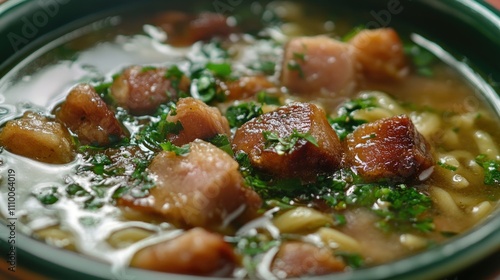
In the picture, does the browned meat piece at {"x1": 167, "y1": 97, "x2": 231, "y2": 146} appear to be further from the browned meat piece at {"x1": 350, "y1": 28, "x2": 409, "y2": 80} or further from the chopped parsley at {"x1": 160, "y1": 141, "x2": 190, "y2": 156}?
the browned meat piece at {"x1": 350, "y1": 28, "x2": 409, "y2": 80}

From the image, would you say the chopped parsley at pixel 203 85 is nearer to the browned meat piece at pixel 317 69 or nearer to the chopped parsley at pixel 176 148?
the browned meat piece at pixel 317 69

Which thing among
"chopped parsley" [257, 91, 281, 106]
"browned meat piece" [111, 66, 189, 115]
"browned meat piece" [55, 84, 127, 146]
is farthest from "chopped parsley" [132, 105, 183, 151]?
"chopped parsley" [257, 91, 281, 106]

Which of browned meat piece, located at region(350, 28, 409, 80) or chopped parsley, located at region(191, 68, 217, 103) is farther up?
browned meat piece, located at region(350, 28, 409, 80)

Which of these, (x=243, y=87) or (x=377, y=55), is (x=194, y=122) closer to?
(x=243, y=87)

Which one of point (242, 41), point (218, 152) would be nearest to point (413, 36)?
point (242, 41)

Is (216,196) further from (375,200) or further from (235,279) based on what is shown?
(375,200)
